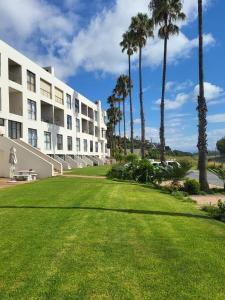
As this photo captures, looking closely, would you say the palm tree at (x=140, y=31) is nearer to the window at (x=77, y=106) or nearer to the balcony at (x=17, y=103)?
the balcony at (x=17, y=103)

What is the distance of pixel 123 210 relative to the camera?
1190 cm

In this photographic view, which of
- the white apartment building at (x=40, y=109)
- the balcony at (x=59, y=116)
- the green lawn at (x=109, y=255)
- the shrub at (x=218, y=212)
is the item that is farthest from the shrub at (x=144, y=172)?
the balcony at (x=59, y=116)

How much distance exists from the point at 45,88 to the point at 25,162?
18.2 metres

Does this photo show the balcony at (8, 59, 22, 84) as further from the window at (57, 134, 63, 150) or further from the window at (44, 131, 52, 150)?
the window at (57, 134, 63, 150)

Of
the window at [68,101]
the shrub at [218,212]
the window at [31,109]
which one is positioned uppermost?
the window at [68,101]

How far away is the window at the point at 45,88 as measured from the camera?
4511cm

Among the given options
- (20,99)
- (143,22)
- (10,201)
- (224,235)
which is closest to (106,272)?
(224,235)

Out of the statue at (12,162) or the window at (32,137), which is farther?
the window at (32,137)

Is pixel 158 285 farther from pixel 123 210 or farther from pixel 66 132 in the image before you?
pixel 66 132

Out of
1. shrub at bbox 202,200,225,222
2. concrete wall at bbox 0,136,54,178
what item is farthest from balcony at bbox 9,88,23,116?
shrub at bbox 202,200,225,222

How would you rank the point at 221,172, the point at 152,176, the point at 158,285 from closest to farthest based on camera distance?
Result: the point at 158,285 → the point at 221,172 → the point at 152,176

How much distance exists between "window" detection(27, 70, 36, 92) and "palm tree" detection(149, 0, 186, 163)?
14403 millimetres

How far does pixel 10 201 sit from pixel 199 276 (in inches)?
373

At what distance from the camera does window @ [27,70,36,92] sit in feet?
130
